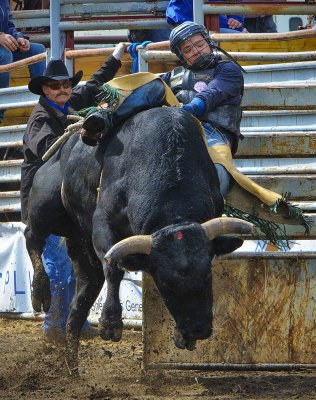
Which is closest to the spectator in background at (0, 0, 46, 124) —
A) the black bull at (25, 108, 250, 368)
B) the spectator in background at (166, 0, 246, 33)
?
the spectator in background at (166, 0, 246, 33)

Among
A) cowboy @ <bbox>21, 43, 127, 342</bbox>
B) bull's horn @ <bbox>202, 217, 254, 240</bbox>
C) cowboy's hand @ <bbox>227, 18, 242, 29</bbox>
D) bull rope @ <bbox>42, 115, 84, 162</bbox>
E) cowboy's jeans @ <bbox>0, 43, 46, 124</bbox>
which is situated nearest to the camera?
bull's horn @ <bbox>202, 217, 254, 240</bbox>

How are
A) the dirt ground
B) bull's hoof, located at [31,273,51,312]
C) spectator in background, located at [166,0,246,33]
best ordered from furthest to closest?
spectator in background, located at [166,0,246,33], bull's hoof, located at [31,273,51,312], the dirt ground

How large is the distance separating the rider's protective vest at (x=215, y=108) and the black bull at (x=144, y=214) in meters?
0.57

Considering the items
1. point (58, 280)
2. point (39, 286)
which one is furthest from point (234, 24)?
point (39, 286)

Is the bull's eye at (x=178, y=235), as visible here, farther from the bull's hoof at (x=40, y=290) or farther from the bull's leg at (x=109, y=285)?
the bull's hoof at (x=40, y=290)

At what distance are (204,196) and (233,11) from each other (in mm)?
4080

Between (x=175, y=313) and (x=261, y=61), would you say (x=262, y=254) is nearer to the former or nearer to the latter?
(x=175, y=313)

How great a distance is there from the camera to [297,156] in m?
6.97

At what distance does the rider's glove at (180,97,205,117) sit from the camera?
209 inches

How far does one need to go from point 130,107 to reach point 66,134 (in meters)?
0.97

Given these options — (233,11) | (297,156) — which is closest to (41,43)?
(233,11)

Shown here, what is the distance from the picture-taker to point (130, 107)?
5.25 metres

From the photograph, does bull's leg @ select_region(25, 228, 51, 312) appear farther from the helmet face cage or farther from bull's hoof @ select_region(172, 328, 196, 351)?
bull's hoof @ select_region(172, 328, 196, 351)

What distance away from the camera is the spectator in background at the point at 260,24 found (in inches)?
379
